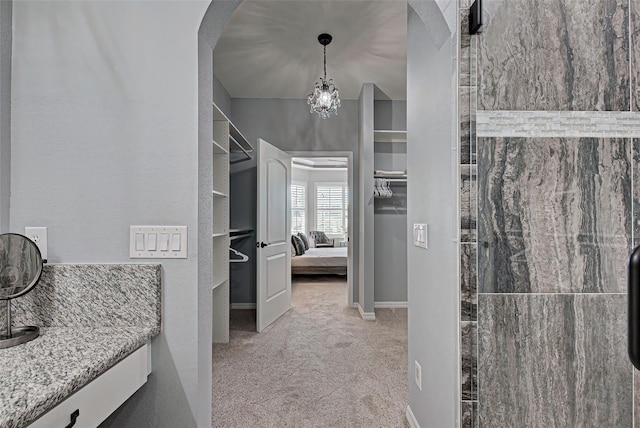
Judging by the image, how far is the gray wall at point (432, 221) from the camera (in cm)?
138

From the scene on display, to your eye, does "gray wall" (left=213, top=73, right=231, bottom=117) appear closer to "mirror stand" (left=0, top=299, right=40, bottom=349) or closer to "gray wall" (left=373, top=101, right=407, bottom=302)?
"gray wall" (left=373, top=101, right=407, bottom=302)

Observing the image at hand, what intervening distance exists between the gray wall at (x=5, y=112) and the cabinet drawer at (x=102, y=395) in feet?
2.19

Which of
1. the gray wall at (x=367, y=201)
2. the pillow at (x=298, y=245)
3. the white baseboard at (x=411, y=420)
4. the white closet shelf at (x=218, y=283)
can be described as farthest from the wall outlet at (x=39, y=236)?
the pillow at (x=298, y=245)

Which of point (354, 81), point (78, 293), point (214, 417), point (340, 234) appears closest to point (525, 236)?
point (78, 293)

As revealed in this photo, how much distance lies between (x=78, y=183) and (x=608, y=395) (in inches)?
70.0

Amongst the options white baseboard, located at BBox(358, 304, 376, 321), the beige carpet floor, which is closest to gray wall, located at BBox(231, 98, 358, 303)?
white baseboard, located at BBox(358, 304, 376, 321)

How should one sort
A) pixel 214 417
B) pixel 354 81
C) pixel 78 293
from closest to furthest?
pixel 78 293 < pixel 214 417 < pixel 354 81

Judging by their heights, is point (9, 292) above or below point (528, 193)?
below

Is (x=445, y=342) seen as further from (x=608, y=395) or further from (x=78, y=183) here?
(x=78, y=183)

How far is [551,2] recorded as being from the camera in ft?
3.33

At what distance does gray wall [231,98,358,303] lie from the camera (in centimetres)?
460

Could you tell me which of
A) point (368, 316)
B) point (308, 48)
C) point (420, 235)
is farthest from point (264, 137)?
point (420, 235)

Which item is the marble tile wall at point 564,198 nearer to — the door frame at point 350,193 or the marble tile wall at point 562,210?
the marble tile wall at point 562,210

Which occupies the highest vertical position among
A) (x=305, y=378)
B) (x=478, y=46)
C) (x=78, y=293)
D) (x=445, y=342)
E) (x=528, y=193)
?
(x=478, y=46)
